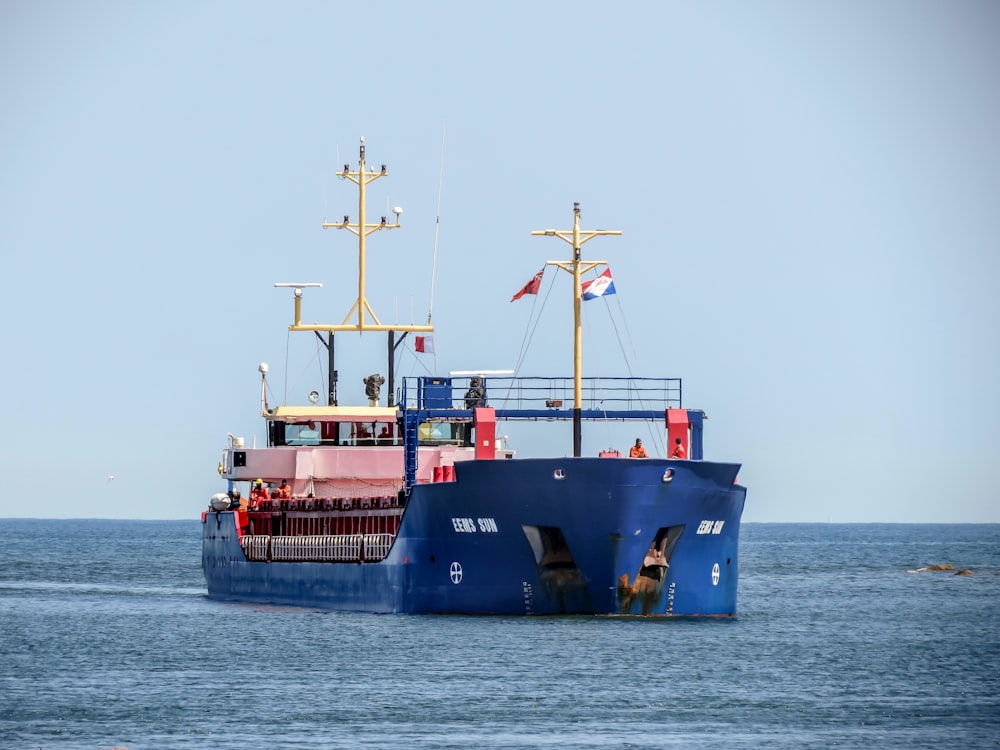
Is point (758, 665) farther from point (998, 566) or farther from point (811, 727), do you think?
point (998, 566)

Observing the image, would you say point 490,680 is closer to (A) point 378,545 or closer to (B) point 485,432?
(B) point 485,432

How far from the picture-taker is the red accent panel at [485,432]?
48844 mm

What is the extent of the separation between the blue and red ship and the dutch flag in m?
0.46

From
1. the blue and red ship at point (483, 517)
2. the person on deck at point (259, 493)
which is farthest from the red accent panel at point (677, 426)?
the person on deck at point (259, 493)

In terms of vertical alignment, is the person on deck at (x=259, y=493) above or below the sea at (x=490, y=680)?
above

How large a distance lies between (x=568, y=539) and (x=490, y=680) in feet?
27.3

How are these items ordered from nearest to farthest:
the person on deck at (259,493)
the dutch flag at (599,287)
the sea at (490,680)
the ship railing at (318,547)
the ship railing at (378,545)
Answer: the sea at (490,680) < the dutch flag at (599,287) < the ship railing at (378,545) < the ship railing at (318,547) < the person on deck at (259,493)

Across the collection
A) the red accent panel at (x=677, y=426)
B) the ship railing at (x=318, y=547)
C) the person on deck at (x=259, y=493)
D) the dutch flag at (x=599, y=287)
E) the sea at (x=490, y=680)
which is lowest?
the sea at (x=490, y=680)

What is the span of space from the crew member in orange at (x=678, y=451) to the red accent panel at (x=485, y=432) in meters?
4.77

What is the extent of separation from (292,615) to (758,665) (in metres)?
17.2

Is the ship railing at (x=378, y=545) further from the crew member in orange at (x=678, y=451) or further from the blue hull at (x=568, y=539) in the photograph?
the crew member in orange at (x=678, y=451)

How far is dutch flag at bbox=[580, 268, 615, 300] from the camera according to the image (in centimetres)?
4853

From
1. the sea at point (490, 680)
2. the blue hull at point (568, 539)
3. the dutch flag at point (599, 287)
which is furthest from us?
the dutch flag at point (599, 287)

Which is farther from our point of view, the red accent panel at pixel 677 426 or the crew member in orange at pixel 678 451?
the red accent panel at pixel 677 426
